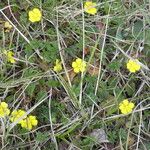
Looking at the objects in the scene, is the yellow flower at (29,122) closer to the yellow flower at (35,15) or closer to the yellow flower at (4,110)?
the yellow flower at (4,110)

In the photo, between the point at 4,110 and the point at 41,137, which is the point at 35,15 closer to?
the point at 4,110

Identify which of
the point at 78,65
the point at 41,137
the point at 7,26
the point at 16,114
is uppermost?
the point at 7,26

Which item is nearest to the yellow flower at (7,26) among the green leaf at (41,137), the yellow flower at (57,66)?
the yellow flower at (57,66)

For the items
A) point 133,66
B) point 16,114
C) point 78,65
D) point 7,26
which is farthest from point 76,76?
point 7,26

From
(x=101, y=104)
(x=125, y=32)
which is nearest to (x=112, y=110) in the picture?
(x=101, y=104)

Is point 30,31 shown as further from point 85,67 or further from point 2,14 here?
point 85,67

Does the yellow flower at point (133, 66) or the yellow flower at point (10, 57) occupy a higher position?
the yellow flower at point (10, 57)
